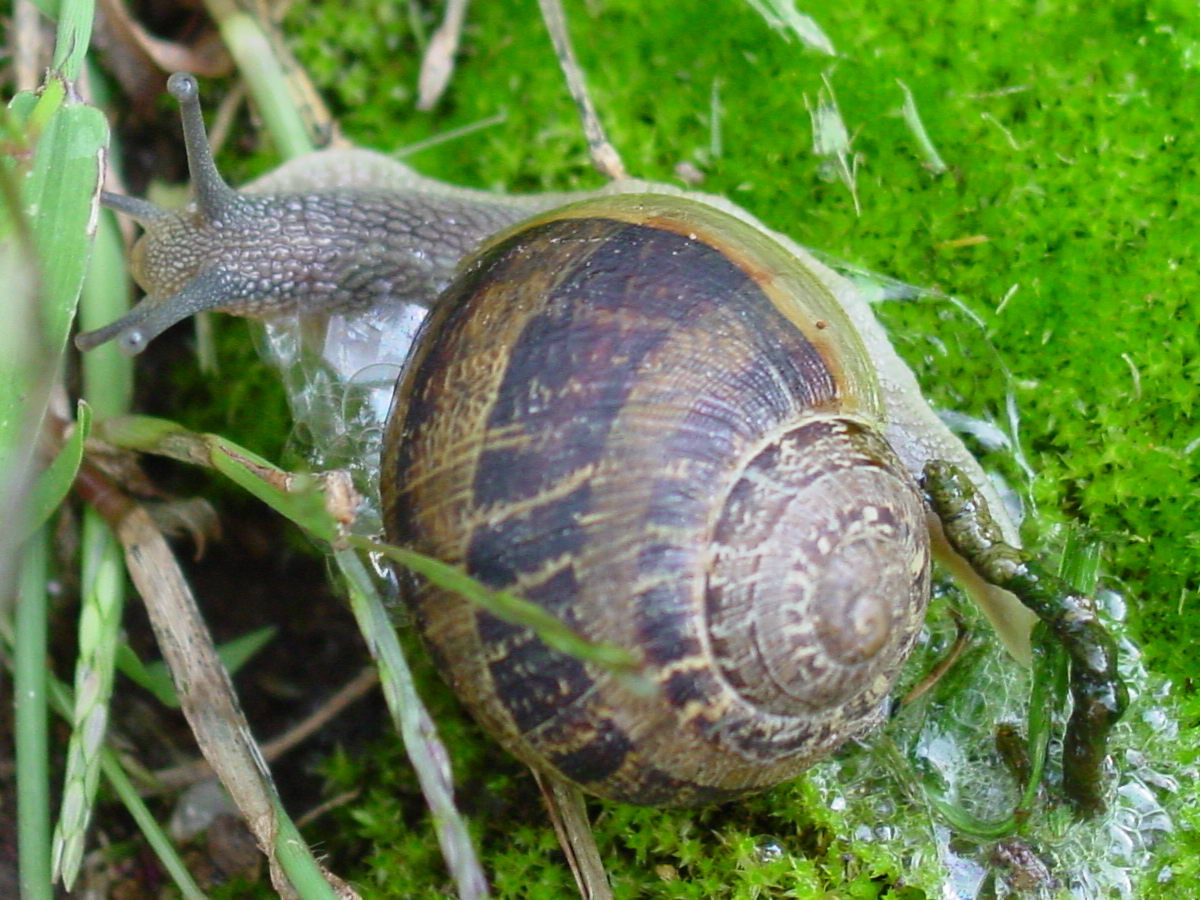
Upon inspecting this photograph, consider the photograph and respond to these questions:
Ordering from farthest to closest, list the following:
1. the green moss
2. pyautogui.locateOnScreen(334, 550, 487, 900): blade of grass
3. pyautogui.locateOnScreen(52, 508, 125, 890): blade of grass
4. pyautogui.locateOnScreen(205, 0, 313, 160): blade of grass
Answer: pyautogui.locateOnScreen(205, 0, 313, 160): blade of grass, the green moss, pyautogui.locateOnScreen(52, 508, 125, 890): blade of grass, pyautogui.locateOnScreen(334, 550, 487, 900): blade of grass

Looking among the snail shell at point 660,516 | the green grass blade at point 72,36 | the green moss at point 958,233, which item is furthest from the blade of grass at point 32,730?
the green grass blade at point 72,36

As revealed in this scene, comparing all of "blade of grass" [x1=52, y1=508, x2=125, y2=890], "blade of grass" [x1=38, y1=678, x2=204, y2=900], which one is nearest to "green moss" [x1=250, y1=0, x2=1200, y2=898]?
"blade of grass" [x1=38, y1=678, x2=204, y2=900]

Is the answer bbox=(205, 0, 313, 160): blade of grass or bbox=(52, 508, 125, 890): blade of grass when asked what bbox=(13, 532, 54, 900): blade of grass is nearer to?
bbox=(52, 508, 125, 890): blade of grass

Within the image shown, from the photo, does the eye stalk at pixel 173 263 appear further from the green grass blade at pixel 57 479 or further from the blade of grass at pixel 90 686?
the blade of grass at pixel 90 686

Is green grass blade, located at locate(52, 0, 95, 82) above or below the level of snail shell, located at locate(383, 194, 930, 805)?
above

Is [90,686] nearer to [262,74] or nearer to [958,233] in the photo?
[262,74]

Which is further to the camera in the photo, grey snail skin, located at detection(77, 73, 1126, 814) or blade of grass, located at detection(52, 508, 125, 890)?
blade of grass, located at detection(52, 508, 125, 890)

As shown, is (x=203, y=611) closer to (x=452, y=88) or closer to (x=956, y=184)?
(x=452, y=88)
